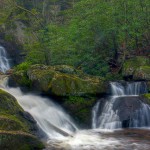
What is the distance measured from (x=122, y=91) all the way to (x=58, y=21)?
22.2m

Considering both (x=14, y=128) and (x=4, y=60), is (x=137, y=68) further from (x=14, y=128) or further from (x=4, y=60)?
(x=4, y=60)

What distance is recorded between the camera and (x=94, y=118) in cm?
1681

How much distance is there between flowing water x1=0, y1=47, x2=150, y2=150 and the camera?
40.2ft

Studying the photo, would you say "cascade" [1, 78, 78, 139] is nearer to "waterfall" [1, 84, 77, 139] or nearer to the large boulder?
"waterfall" [1, 84, 77, 139]

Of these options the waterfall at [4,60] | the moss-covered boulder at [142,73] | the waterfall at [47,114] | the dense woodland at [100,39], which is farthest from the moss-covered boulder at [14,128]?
the waterfall at [4,60]

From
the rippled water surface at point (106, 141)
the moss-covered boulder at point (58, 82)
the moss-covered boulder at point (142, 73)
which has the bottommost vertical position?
the rippled water surface at point (106, 141)

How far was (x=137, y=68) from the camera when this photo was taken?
22.0 metres

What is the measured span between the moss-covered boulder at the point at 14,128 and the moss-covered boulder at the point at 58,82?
3.96 m

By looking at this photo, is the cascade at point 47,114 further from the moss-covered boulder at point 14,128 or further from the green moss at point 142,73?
the green moss at point 142,73

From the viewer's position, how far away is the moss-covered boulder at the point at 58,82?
17.1m

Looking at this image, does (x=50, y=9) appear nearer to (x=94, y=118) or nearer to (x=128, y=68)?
(x=128, y=68)

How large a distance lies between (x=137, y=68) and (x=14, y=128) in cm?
1304

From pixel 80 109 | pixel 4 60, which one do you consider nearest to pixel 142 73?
pixel 80 109

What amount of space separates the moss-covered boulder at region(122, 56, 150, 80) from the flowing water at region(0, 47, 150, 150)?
1809mm
